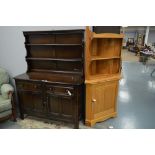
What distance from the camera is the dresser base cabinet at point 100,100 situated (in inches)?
99.9

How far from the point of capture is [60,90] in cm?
242

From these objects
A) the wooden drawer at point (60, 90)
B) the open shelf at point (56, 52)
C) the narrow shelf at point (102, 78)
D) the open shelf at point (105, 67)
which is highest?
the open shelf at point (56, 52)

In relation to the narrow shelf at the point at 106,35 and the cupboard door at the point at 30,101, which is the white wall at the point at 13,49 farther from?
the narrow shelf at the point at 106,35

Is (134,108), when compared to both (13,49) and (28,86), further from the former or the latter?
(13,49)

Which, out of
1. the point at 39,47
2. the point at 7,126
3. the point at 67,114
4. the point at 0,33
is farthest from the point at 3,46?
the point at 67,114

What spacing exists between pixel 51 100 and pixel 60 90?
28 centimetres

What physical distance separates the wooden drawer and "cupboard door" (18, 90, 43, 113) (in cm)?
23

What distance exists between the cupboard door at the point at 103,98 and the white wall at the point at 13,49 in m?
1.44

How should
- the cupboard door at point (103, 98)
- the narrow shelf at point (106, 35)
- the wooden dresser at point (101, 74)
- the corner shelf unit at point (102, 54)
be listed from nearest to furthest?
the narrow shelf at point (106, 35) → the corner shelf unit at point (102, 54) → the wooden dresser at point (101, 74) → the cupboard door at point (103, 98)

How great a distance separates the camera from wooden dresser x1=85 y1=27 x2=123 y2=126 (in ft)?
8.05

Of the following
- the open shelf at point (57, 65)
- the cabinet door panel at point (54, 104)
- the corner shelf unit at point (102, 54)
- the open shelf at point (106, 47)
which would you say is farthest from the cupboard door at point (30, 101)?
the open shelf at point (106, 47)

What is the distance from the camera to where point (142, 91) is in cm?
418

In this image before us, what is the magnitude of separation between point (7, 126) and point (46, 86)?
1070mm

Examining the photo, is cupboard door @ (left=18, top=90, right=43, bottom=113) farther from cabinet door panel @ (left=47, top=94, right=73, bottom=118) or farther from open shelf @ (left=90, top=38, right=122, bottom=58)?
open shelf @ (left=90, top=38, right=122, bottom=58)
